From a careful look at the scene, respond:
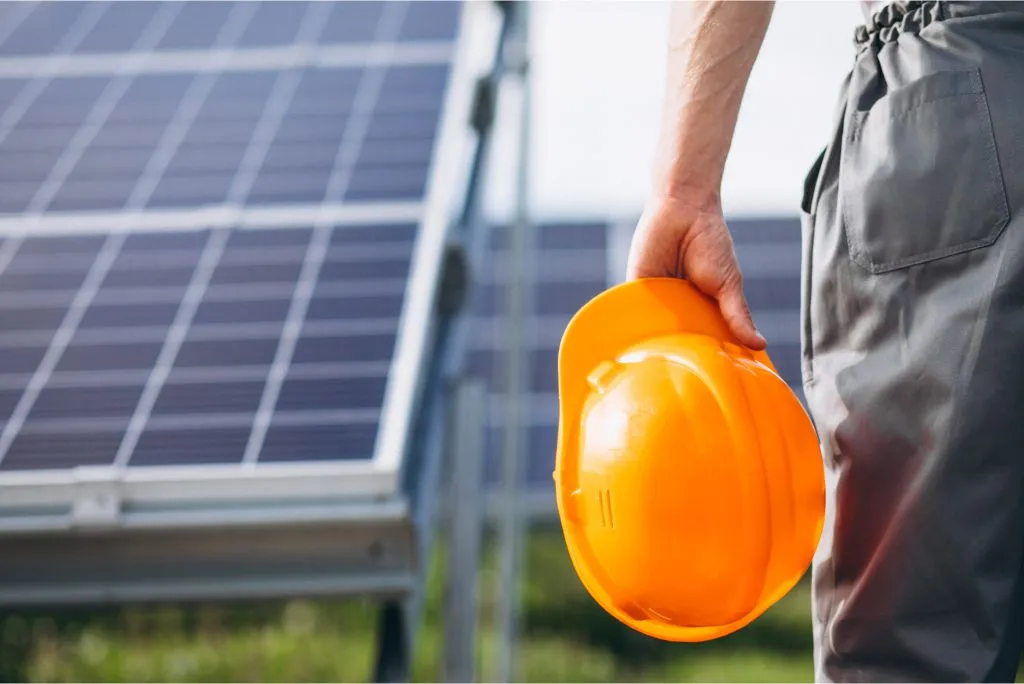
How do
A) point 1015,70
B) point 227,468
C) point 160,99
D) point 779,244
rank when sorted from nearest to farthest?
point 1015,70 → point 227,468 → point 160,99 → point 779,244

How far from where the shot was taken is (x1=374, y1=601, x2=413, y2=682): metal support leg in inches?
116

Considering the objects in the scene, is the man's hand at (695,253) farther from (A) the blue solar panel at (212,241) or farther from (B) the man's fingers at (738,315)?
(A) the blue solar panel at (212,241)

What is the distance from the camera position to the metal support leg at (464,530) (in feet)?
→ 11.8

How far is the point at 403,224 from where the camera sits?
13.4 feet

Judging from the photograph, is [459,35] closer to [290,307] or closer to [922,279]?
[290,307]

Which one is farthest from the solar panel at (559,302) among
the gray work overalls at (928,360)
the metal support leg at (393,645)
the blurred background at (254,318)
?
the gray work overalls at (928,360)

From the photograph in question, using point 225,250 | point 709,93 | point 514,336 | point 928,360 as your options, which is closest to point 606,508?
point 928,360

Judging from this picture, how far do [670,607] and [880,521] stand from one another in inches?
14.3

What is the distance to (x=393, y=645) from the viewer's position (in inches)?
119

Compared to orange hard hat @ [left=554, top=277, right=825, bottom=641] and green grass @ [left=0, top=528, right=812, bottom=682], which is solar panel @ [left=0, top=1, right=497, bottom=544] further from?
green grass @ [left=0, top=528, right=812, bottom=682]

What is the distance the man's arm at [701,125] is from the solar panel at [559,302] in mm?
4663

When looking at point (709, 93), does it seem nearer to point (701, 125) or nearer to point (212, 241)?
point (701, 125)

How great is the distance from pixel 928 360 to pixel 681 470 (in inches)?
15.5

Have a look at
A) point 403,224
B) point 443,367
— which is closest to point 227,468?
point 443,367
